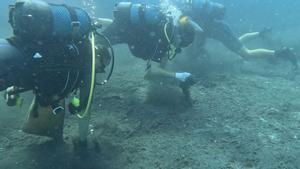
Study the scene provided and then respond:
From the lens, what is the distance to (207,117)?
18.7 feet

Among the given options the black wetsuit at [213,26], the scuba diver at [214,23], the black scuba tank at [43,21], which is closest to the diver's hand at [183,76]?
the black scuba tank at [43,21]

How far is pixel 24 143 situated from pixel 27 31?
6.58 ft

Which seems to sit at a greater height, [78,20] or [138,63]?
[78,20]

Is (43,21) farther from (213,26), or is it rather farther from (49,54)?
(213,26)

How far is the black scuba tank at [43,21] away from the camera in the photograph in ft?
11.8

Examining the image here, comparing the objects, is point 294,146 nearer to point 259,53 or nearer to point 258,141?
point 258,141

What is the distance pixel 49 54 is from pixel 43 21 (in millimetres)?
398

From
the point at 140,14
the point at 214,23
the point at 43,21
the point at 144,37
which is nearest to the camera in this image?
the point at 43,21

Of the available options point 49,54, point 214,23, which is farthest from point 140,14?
point 214,23

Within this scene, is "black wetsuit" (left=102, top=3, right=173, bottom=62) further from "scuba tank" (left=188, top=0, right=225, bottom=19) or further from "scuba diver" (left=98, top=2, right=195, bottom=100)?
"scuba tank" (left=188, top=0, right=225, bottom=19)

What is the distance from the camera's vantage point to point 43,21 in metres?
3.64

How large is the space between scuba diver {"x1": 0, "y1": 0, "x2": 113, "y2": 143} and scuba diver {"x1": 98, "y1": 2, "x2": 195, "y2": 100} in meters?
1.85

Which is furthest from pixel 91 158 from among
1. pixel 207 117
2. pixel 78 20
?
pixel 207 117

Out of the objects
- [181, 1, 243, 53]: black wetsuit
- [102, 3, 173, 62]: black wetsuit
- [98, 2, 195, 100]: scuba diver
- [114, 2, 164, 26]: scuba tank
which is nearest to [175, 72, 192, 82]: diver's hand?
[98, 2, 195, 100]: scuba diver
